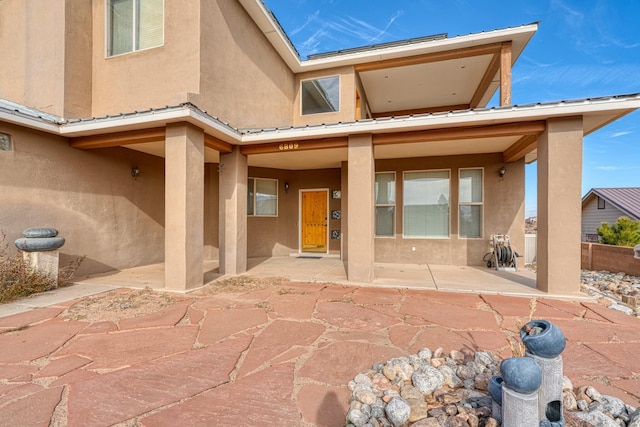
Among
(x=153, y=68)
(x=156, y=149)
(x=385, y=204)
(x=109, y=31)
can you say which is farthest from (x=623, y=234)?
(x=109, y=31)

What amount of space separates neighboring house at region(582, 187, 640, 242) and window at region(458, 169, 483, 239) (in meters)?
12.5

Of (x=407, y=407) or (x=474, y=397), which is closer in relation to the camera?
(x=407, y=407)

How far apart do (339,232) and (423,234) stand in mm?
2772

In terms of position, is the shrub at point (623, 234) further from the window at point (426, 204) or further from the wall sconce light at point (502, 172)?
the window at point (426, 204)

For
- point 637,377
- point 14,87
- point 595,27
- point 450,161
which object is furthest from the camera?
point 595,27

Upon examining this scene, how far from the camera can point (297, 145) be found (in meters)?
6.35

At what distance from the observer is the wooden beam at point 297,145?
6141 millimetres

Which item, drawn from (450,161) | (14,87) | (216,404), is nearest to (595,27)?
(450,161)

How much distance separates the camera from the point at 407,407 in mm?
1966

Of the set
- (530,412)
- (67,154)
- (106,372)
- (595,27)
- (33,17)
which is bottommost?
(106,372)

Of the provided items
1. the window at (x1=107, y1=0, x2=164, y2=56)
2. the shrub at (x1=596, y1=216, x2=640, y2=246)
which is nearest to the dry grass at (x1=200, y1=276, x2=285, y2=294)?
the window at (x1=107, y1=0, x2=164, y2=56)

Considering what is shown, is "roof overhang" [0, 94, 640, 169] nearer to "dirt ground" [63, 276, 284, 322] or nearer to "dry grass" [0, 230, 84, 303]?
"dry grass" [0, 230, 84, 303]

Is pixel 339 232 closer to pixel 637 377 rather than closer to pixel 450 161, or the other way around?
pixel 450 161

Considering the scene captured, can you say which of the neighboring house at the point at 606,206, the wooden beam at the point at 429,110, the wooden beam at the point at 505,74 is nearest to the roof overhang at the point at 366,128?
the wooden beam at the point at 505,74
